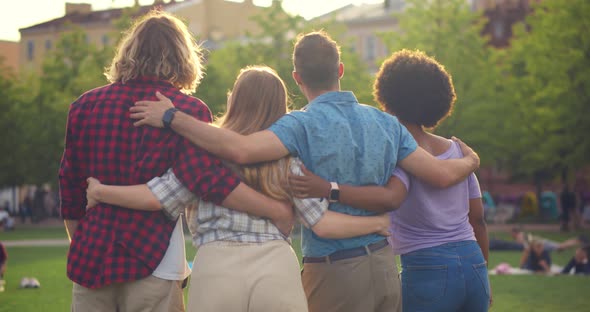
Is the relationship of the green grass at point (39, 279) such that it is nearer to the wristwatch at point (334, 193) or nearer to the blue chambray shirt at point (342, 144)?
the blue chambray shirt at point (342, 144)

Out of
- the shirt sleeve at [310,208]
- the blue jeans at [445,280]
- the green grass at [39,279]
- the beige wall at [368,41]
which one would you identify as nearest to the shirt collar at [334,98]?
the shirt sleeve at [310,208]

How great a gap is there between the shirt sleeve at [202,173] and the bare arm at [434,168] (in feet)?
3.42

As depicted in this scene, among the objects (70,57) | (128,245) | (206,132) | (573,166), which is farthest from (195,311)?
(70,57)

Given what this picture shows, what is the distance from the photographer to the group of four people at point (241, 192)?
4285 millimetres

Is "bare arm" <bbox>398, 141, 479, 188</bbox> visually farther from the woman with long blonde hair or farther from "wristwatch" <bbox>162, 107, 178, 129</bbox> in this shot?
"wristwatch" <bbox>162, 107, 178, 129</bbox>

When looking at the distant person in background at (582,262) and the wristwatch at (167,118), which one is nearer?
the wristwatch at (167,118)

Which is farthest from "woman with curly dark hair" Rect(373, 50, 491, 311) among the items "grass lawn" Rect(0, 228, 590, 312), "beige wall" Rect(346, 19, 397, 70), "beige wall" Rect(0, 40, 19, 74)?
"beige wall" Rect(0, 40, 19, 74)

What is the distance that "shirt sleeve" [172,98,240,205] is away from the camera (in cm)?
426

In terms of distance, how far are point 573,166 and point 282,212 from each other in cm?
3652

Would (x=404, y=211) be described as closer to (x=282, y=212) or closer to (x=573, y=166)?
(x=282, y=212)

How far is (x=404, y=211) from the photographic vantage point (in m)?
5.12

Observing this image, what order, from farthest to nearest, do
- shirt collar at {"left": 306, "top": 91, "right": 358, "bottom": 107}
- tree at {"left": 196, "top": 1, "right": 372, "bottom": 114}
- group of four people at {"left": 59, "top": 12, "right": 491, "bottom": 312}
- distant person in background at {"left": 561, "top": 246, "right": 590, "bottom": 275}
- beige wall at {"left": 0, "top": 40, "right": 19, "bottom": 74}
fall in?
beige wall at {"left": 0, "top": 40, "right": 19, "bottom": 74}, tree at {"left": 196, "top": 1, "right": 372, "bottom": 114}, distant person in background at {"left": 561, "top": 246, "right": 590, "bottom": 275}, shirt collar at {"left": 306, "top": 91, "right": 358, "bottom": 107}, group of four people at {"left": 59, "top": 12, "right": 491, "bottom": 312}

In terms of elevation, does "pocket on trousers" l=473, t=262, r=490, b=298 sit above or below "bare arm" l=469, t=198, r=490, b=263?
below

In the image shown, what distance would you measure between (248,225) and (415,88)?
1.42 m
